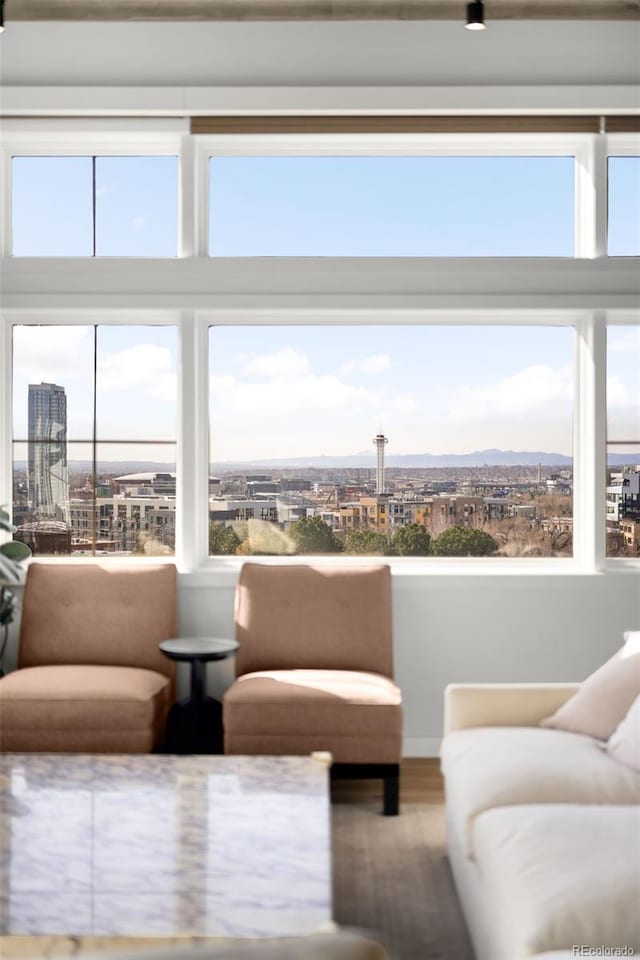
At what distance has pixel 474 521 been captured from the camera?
461 cm

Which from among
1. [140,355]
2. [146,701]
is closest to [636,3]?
[140,355]

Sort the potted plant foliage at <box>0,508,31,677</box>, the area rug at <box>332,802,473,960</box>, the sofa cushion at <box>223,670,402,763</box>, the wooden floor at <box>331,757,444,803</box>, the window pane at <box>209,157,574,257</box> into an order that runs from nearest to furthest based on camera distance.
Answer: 1. the area rug at <box>332,802,473,960</box>
2. the sofa cushion at <box>223,670,402,763</box>
3. the wooden floor at <box>331,757,444,803</box>
4. the potted plant foliage at <box>0,508,31,677</box>
5. the window pane at <box>209,157,574,257</box>

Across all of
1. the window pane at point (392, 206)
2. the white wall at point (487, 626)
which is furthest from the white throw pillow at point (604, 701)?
the window pane at point (392, 206)

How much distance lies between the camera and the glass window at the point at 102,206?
456 cm

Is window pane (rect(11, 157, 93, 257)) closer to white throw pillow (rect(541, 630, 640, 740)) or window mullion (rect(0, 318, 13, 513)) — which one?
window mullion (rect(0, 318, 13, 513))

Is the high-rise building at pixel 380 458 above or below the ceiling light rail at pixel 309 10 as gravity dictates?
below

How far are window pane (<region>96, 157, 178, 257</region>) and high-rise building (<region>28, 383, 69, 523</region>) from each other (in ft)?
2.67

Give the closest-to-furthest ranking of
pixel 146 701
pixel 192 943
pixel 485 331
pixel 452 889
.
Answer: pixel 192 943 → pixel 452 889 → pixel 146 701 → pixel 485 331

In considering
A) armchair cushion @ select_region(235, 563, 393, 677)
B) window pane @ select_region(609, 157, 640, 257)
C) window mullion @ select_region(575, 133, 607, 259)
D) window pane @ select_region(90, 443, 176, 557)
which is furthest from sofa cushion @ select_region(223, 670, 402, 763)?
window pane @ select_region(609, 157, 640, 257)

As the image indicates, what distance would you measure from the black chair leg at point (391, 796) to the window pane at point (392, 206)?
2594 millimetres

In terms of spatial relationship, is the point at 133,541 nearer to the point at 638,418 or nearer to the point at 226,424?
the point at 226,424

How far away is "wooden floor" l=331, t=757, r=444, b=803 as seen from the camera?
3664 millimetres

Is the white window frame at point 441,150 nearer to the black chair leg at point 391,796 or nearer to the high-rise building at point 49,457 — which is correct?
the high-rise building at point 49,457

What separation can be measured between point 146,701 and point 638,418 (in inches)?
113
